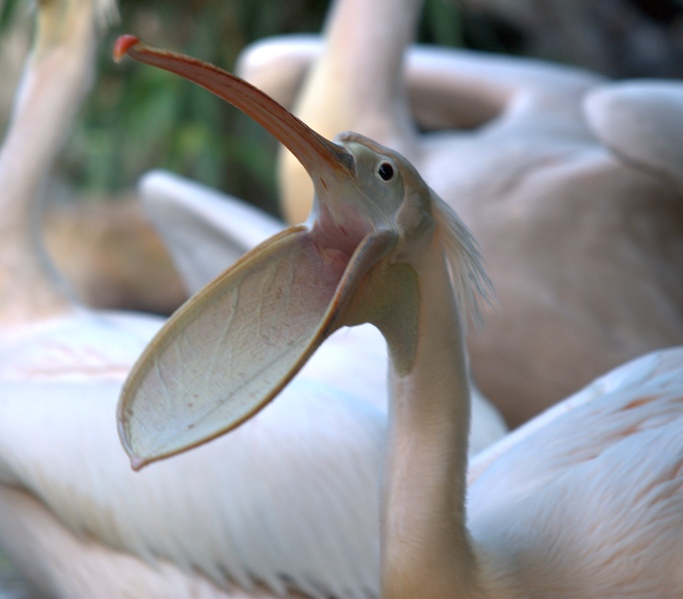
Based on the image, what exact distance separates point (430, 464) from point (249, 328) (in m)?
0.20

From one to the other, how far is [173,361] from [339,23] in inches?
57.1

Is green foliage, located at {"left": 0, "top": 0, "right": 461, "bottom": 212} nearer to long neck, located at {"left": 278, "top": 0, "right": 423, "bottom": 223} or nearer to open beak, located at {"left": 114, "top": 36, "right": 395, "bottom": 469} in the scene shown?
long neck, located at {"left": 278, "top": 0, "right": 423, "bottom": 223}

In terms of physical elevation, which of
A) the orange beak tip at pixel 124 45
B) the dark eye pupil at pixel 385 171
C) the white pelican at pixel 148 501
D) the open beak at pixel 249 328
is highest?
the orange beak tip at pixel 124 45

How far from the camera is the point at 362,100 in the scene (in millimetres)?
2080

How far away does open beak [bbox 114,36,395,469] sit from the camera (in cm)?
76

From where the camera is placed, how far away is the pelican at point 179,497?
1322mm

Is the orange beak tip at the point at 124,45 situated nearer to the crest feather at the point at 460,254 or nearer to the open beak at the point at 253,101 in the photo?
the open beak at the point at 253,101

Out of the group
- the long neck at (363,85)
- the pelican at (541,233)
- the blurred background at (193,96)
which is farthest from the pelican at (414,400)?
the blurred background at (193,96)

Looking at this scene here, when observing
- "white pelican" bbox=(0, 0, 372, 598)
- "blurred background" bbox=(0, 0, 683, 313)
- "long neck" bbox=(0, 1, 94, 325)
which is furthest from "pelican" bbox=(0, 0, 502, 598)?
"blurred background" bbox=(0, 0, 683, 313)

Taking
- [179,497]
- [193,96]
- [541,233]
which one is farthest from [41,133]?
[193,96]

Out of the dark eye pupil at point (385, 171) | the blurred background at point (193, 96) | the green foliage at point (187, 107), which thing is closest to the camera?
the dark eye pupil at point (385, 171)

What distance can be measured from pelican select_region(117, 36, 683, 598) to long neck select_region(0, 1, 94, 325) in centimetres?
92

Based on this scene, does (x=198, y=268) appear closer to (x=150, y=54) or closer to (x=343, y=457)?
(x=343, y=457)

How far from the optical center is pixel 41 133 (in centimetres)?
178
